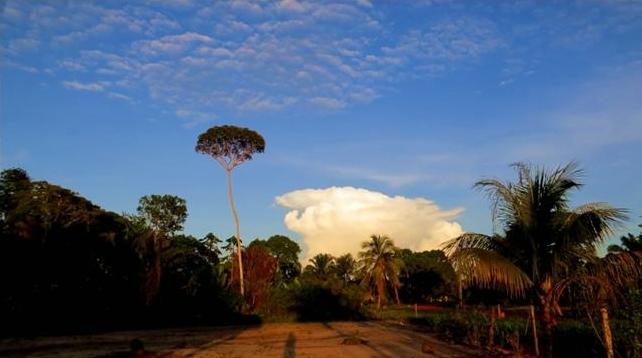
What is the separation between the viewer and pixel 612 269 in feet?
28.0

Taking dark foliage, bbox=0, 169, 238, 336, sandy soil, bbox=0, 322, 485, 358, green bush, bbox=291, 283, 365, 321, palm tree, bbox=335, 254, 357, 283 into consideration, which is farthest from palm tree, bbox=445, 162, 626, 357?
palm tree, bbox=335, 254, 357, 283

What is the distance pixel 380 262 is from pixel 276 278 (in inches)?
543

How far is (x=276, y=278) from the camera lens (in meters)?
43.3

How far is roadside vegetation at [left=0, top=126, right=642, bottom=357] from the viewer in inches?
365

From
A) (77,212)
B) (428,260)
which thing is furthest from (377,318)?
(428,260)

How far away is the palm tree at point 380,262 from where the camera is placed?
173ft

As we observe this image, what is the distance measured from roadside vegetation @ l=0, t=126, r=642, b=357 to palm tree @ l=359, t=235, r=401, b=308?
144 mm

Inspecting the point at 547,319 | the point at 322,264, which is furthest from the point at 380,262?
the point at 547,319

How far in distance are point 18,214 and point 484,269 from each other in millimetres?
24511

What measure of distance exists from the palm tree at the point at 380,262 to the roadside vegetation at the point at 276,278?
0.14 m

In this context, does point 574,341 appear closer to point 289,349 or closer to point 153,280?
point 289,349

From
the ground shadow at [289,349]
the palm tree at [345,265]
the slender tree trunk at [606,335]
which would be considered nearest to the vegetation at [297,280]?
the slender tree trunk at [606,335]

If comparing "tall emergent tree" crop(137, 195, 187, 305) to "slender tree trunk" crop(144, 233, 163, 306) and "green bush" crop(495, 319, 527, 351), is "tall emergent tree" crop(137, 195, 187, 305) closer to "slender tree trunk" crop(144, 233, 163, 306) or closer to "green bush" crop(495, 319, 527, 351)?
"slender tree trunk" crop(144, 233, 163, 306)

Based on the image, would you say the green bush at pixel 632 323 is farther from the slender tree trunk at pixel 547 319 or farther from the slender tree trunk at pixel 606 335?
the slender tree trunk at pixel 547 319
